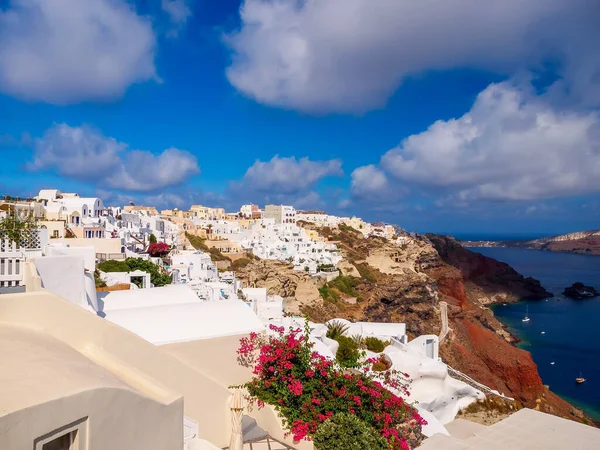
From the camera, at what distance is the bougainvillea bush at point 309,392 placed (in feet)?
24.3

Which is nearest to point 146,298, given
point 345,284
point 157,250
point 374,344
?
point 374,344

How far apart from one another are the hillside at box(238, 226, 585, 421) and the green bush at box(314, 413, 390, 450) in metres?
18.4

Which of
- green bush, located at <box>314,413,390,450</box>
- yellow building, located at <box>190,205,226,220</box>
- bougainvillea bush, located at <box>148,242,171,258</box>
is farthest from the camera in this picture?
yellow building, located at <box>190,205,226,220</box>

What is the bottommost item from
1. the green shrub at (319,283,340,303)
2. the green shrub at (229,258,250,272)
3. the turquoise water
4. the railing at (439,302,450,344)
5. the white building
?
the turquoise water

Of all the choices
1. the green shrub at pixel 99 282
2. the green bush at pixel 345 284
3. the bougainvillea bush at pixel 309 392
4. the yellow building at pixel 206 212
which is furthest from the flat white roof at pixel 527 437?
the yellow building at pixel 206 212

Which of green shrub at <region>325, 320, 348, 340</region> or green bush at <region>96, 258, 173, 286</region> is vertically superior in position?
green bush at <region>96, 258, 173, 286</region>

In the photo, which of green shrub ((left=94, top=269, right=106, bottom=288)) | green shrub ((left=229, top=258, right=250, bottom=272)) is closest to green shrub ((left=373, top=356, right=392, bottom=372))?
green shrub ((left=94, top=269, right=106, bottom=288))

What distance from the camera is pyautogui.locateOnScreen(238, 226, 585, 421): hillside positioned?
2366 cm

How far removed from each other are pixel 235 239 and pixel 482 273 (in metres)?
44.2

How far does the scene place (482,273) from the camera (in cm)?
7194

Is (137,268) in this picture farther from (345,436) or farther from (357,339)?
(345,436)

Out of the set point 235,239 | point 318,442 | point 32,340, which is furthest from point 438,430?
point 235,239

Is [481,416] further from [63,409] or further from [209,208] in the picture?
[209,208]

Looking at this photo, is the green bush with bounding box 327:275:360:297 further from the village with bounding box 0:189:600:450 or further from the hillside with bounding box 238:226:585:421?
the village with bounding box 0:189:600:450
